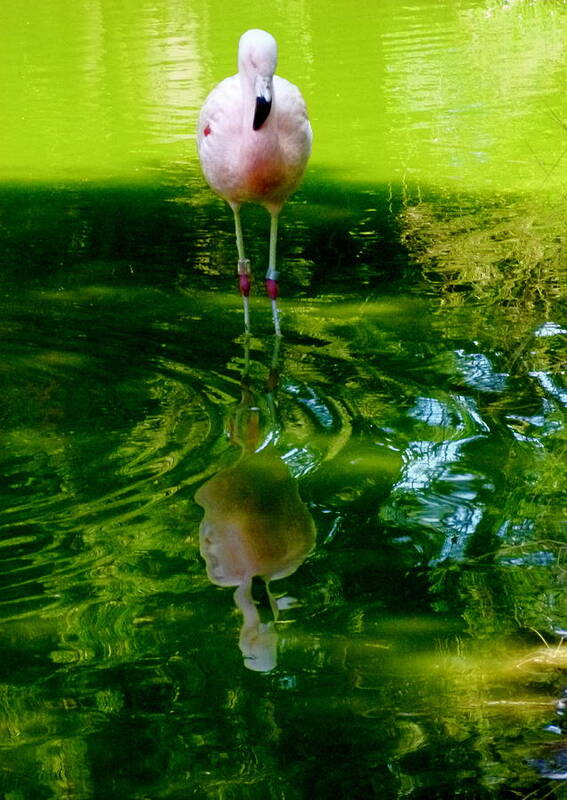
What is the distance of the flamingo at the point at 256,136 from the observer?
541 cm

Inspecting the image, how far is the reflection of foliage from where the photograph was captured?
6.46 m

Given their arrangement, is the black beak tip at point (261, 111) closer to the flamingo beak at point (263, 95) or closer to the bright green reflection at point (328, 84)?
the flamingo beak at point (263, 95)

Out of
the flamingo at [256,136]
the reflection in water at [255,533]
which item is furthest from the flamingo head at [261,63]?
the reflection in water at [255,533]

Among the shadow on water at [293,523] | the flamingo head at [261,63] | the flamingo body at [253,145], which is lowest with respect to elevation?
the shadow on water at [293,523]

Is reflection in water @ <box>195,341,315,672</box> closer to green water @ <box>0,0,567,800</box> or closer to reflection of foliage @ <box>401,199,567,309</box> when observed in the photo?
green water @ <box>0,0,567,800</box>

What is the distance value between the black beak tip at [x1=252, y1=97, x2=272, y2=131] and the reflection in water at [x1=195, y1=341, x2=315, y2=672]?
1.39 m

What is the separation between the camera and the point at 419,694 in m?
3.26

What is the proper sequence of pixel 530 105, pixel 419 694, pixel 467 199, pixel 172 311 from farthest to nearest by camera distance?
pixel 530 105
pixel 467 199
pixel 172 311
pixel 419 694

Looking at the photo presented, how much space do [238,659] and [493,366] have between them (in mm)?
2450

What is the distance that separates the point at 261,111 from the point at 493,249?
205 centimetres

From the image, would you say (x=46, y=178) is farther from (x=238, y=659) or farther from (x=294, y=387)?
(x=238, y=659)

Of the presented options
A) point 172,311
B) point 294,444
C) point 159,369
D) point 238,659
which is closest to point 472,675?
point 238,659

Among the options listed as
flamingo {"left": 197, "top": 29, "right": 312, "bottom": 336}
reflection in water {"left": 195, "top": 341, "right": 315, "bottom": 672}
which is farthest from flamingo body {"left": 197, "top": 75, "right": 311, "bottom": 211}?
reflection in water {"left": 195, "top": 341, "right": 315, "bottom": 672}

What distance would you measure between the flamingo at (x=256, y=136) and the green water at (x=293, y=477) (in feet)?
2.16
